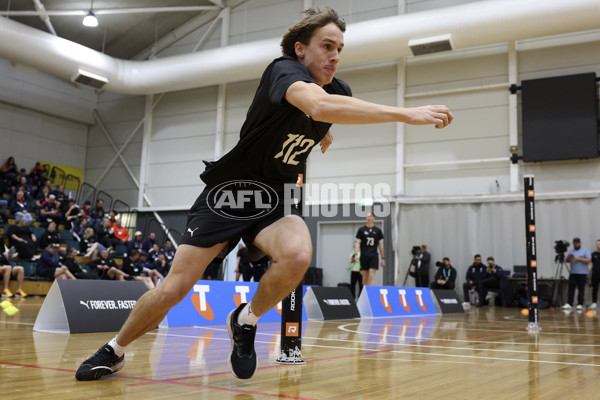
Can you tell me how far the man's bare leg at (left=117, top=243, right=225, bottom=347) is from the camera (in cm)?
273

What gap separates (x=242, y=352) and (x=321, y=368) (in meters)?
0.89

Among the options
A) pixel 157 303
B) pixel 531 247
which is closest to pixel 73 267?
pixel 531 247

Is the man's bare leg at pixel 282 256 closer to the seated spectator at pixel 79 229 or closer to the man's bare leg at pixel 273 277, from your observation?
the man's bare leg at pixel 273 277

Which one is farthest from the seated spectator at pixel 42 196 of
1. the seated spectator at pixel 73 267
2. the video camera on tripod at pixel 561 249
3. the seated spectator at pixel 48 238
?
the video camera on tripod at pixel 561 249

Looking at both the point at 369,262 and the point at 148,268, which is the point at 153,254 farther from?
the point at 369,262

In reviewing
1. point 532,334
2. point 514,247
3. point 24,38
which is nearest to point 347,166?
point 514,247

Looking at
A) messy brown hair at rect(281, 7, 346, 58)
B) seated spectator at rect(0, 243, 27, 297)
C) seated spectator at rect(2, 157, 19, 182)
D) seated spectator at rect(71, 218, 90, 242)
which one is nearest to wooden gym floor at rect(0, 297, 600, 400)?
messy brown hair at rect(281, 7, 346, 58)

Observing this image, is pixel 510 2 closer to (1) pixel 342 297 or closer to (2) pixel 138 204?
(1) pixel 342 297

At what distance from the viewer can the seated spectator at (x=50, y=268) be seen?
12.2m

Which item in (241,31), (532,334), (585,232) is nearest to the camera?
(532,334)

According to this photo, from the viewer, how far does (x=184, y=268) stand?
2.73 metres

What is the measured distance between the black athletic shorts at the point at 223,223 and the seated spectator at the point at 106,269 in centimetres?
1179

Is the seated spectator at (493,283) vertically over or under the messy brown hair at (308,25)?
under

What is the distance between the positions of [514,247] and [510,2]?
6.35 m
